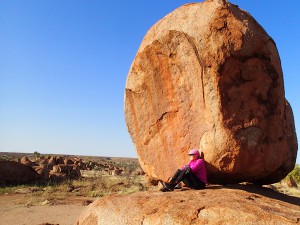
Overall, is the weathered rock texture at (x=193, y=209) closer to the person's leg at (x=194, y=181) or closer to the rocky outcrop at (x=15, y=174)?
the person's leg at (x=194, y=181)

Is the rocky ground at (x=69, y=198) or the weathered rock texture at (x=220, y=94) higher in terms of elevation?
the weathered rock texture at (x=220, y=94)

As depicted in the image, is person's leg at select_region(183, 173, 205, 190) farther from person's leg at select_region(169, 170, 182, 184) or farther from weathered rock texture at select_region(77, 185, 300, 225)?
weathered rock texture at select_region(77, 185, 300, 225)

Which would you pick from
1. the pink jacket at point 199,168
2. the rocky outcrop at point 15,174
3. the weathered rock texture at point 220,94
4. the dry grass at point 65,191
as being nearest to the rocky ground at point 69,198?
the dry grass at point 65,191

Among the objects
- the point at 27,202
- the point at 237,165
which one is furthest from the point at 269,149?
the point at 27,202

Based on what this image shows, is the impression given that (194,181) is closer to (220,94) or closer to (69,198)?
(220,94)

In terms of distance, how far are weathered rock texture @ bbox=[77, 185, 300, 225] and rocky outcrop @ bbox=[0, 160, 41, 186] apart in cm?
1437

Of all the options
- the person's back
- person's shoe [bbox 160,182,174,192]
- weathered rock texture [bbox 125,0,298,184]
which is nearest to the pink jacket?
the person's back

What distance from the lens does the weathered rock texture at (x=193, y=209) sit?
454 centimetres

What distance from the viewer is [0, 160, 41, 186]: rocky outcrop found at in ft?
61.7

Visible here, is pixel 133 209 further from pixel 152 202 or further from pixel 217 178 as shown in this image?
pixel 217 178

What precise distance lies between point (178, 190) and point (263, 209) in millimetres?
1947

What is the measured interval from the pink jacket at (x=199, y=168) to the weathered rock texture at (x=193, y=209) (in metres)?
0.33

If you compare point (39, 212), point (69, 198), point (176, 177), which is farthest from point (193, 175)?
point (69, 198)

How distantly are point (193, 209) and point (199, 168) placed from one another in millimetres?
1420
